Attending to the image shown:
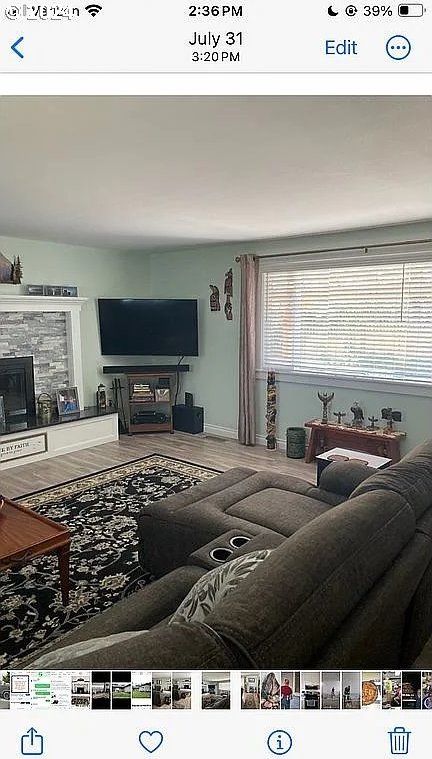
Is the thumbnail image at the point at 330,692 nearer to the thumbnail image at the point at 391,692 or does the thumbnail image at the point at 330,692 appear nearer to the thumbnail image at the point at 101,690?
the thumbnail image at the point at 391,692

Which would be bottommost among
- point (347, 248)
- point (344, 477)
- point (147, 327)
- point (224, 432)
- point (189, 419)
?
point (224, 432)

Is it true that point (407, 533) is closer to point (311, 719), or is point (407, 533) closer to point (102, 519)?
point (311, 719)

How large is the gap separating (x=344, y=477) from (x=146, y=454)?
234cm

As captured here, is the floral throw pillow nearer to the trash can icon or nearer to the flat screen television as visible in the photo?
the trash can icon

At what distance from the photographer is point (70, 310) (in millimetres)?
4648

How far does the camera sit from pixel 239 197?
2.50 m

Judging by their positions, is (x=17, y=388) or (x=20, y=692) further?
(x=17, y=388)

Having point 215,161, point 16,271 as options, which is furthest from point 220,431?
point 215,161

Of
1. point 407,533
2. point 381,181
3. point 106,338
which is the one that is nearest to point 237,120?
point 381,181

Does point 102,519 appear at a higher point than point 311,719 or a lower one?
lower

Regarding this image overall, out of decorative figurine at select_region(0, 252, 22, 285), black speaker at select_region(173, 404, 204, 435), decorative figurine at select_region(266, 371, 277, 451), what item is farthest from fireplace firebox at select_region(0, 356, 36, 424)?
decorative figurine at select_region(266, 371, 277, 451)

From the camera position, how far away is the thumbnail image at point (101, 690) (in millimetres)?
461

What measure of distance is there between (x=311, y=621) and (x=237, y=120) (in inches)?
55.0
